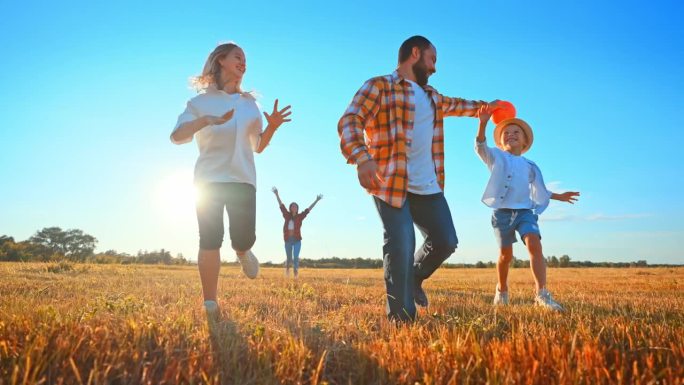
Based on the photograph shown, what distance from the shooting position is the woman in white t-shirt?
4387 millimetres

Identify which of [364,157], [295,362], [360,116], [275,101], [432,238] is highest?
[275,101]

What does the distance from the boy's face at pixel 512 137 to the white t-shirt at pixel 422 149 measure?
2474 millimetres

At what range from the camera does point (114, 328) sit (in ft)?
9.09

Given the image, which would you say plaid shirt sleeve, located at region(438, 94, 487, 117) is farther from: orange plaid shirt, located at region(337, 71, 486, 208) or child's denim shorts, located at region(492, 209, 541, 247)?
child's denim shorts, located at region(492, 209, 541, 247)

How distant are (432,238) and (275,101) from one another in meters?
2.21

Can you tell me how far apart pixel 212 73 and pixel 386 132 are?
205 centimetres

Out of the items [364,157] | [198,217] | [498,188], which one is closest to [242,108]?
[198,217]

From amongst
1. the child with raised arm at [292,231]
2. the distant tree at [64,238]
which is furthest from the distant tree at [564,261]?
the distant tree at [64,238]

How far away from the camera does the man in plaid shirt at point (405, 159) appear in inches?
162

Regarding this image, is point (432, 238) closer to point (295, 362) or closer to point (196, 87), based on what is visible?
point (295, 362)

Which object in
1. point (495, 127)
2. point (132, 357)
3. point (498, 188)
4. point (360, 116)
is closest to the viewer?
point (132, 357)

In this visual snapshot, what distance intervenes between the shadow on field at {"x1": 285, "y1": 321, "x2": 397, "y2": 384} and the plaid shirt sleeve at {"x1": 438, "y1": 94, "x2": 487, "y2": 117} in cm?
310

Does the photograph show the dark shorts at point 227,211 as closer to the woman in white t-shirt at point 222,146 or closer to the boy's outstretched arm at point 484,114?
the woman in white t-shirt at point 222,146

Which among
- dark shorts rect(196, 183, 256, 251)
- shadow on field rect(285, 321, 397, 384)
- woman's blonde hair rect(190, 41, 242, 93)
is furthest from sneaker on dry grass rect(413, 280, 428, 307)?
woman's blonde hair rect(190, 41, 242, 93)
